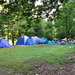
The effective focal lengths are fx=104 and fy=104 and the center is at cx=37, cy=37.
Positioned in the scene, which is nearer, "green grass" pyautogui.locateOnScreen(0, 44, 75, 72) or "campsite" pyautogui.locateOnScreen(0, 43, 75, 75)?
"campsite" pyautogui.locateOnScreen(0, 43, 75, 75)

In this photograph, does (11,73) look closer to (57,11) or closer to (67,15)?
(57,11)

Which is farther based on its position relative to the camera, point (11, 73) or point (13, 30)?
point (13, 30)

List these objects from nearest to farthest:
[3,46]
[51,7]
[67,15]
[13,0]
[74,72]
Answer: [74,72]
[13,0]
[51,7]
[3,46]
[67,15]

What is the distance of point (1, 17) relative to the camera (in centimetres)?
431

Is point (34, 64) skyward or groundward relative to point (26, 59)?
skyward

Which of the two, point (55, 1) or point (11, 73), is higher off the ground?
point (55, 1)

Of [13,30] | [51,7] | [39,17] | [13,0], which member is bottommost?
Result: [13,30]

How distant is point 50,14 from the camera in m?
4.24

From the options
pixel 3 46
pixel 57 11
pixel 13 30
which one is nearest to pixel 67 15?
pixel 13 30

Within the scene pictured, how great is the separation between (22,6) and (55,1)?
4.35 feet

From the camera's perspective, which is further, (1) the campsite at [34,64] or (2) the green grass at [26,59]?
(2) the green grass at [26,59]

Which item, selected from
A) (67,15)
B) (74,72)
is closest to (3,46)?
(74,72)

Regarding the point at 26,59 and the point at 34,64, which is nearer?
the point at 34,64

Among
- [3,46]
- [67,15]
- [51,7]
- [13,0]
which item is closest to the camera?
[13,0]
